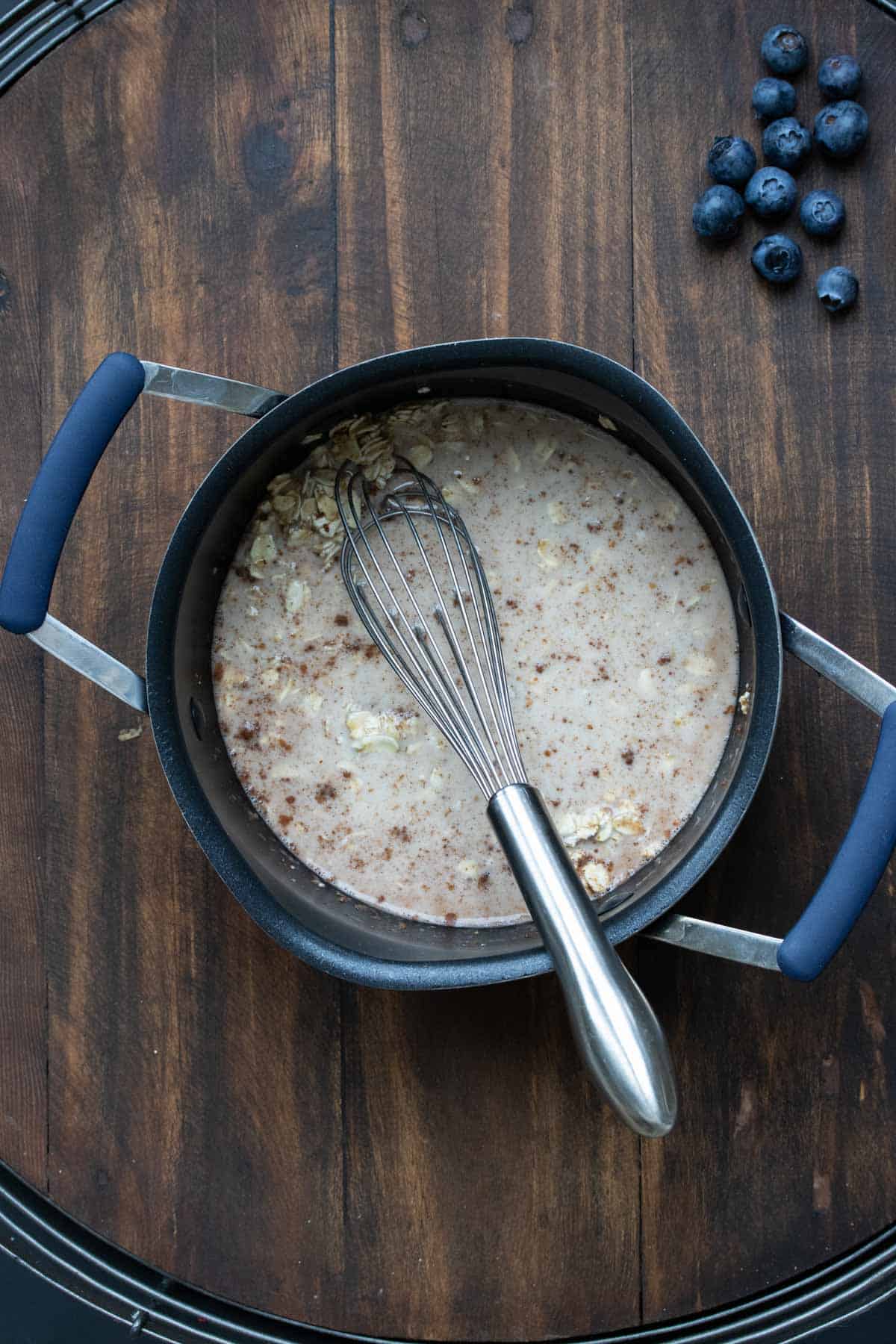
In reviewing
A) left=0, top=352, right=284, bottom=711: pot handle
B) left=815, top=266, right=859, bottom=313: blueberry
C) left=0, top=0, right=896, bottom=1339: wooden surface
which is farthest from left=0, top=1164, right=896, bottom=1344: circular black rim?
left=815, top=266, right=859, bottom=313: blueberry

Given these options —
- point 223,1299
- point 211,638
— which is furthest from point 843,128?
point 223,1299

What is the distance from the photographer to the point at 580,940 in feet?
1.75

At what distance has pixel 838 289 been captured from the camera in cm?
66

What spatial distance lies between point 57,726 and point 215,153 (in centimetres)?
36

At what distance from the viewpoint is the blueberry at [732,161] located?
67cm

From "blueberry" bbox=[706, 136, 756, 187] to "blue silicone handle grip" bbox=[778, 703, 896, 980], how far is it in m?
0.37

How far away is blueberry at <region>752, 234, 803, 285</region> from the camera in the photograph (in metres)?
0.67

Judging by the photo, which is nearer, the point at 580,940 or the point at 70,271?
the point at 580,940

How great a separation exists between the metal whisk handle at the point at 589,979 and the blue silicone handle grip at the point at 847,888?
76 millimetres

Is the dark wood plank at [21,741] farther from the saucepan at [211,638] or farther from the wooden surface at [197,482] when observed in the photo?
the saucepan at [211,638]

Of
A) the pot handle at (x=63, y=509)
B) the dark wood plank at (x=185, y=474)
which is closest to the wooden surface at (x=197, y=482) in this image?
the dark wood plank at (x=185, y=474)

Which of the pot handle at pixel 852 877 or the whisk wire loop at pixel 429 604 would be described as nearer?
the pot handle at pixel 852 877

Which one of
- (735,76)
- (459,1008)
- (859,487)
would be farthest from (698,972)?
(735,76)

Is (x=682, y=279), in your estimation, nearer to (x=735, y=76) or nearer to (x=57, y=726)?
(x=735, y=76)
